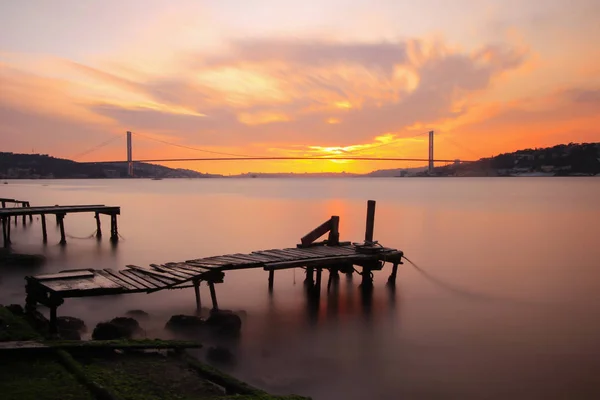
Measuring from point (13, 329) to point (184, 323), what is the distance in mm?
3043

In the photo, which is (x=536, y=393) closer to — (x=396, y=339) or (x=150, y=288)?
(x=396, y=339)

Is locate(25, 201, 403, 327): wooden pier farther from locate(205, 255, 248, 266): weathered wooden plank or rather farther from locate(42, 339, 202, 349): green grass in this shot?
locate(42, 339, 202, 349): green grass

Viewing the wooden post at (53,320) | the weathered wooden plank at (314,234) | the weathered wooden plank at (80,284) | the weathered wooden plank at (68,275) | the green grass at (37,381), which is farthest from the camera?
the weathered wooden plank at (314,234)

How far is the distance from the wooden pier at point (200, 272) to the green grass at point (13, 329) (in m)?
0.59

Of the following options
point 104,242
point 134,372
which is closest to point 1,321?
point 134,372

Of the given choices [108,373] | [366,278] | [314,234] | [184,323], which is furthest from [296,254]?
[108,373]

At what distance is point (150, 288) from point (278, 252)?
3.79 metres

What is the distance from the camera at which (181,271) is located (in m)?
9.31

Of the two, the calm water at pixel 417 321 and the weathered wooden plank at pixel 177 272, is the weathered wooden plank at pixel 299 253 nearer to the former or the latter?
the calm water at pixel 417 321

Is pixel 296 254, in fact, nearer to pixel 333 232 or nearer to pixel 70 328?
pixel 333 232

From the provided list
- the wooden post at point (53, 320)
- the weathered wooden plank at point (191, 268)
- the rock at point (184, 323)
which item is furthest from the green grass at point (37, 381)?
the weathered wooden plank at point (191, 268)

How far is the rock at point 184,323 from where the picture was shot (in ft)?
29.6

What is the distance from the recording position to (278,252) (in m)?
11.4

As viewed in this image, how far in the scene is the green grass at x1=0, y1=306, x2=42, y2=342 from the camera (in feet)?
20.8
